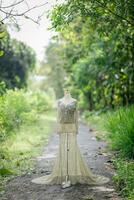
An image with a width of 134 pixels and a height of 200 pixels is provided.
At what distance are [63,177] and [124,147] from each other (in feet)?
11.5

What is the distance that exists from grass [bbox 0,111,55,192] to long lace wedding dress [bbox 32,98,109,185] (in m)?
1.20

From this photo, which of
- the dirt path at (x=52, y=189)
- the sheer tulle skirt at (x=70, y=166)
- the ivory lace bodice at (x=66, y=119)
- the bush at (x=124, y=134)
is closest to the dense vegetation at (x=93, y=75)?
the bush at (x=124, y=134)

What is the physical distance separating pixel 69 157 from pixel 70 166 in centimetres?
18

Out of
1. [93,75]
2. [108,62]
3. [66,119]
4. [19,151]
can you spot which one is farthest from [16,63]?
[66,119]

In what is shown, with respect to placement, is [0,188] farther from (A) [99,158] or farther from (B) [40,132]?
(B) [40,132]

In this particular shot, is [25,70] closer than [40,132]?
No

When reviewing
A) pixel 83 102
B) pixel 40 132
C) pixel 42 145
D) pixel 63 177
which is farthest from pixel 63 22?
pixel 83 102

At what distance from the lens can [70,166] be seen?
9805 mm

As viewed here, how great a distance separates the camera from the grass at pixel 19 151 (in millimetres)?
11278

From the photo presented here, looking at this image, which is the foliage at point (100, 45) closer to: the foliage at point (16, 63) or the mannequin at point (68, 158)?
the mannequin at point (68, 158)

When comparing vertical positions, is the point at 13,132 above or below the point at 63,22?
below

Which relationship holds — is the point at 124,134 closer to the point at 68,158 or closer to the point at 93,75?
the point at 68,158

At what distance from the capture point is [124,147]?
1289 cm

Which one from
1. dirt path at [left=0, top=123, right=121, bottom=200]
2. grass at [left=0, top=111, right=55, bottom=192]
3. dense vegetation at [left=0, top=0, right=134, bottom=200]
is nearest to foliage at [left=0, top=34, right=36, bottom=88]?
dense vegetation at [left=0, top=0, right=134, bottom=200]
